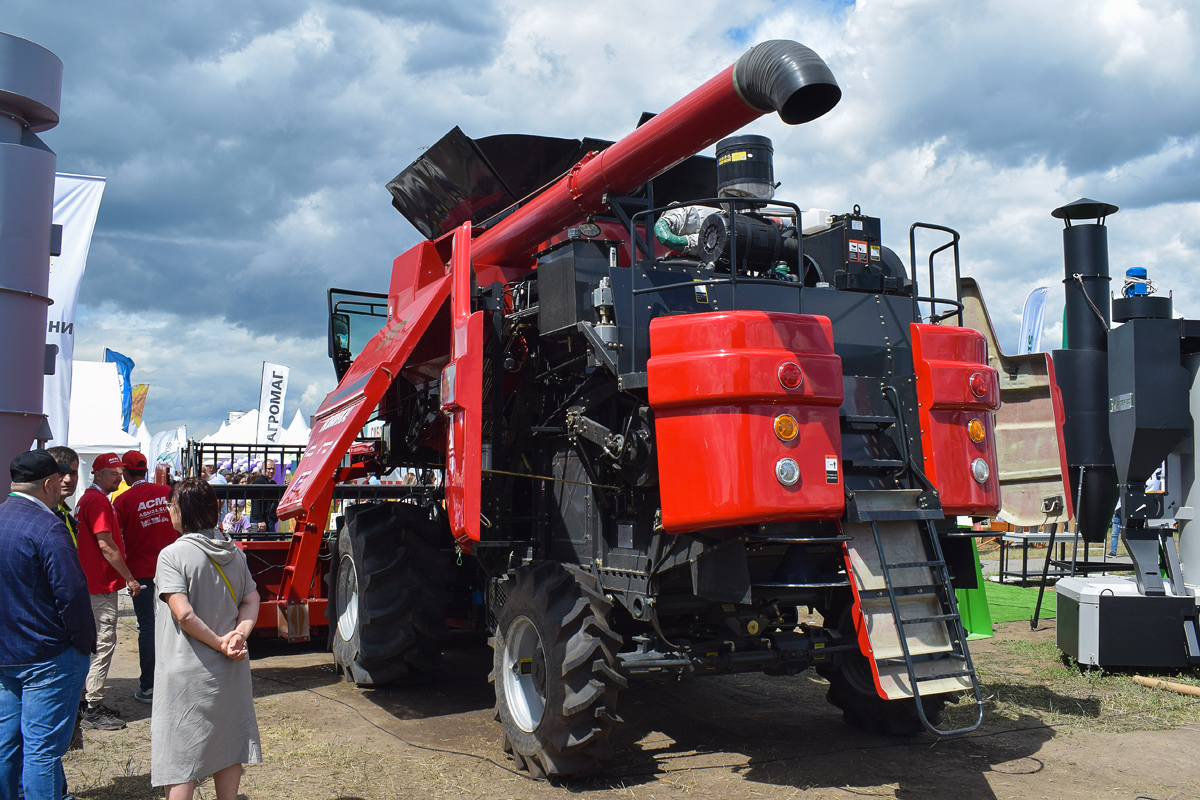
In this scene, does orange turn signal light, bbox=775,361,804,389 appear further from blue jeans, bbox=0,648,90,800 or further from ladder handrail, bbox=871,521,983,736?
blue jeans, bbox=0,648,90,800

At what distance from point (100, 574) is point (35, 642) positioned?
9.03ft

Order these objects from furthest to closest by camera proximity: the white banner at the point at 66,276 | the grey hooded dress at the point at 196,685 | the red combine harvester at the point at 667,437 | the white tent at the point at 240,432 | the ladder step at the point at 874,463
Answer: the white tent at the point at 240,432, the white banner at the point at 66,276, the ladder step at the point at 874,463, the red combine harvester at the point at 667,437, the grey hooded dress at the point at 196,685

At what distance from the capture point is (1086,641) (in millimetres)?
7953

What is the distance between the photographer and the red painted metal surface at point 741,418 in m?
4.55

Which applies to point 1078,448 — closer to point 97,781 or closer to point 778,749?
point 778,749

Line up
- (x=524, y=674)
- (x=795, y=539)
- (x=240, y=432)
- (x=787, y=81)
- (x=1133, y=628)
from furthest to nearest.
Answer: (x=240, y=432), (x=1133, y=628), (x=524, y=674), (x=795, y=539), (x=787, y=81)

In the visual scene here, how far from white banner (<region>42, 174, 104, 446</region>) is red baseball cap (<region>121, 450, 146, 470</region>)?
1566 mm

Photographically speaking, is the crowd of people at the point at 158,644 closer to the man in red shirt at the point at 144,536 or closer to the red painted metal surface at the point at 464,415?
the red painted metal surface at the point at 464,415

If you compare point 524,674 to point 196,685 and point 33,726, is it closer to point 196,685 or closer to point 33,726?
point 196,685

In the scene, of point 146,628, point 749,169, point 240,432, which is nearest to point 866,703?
point 749,169

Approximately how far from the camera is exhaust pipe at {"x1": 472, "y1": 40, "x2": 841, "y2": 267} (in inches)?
160

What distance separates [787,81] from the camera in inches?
158

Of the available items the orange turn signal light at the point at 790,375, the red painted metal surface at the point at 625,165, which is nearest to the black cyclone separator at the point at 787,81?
the red painted metal surface at the point at 625,165

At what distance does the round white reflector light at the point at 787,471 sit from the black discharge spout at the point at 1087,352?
5612 millimetres
